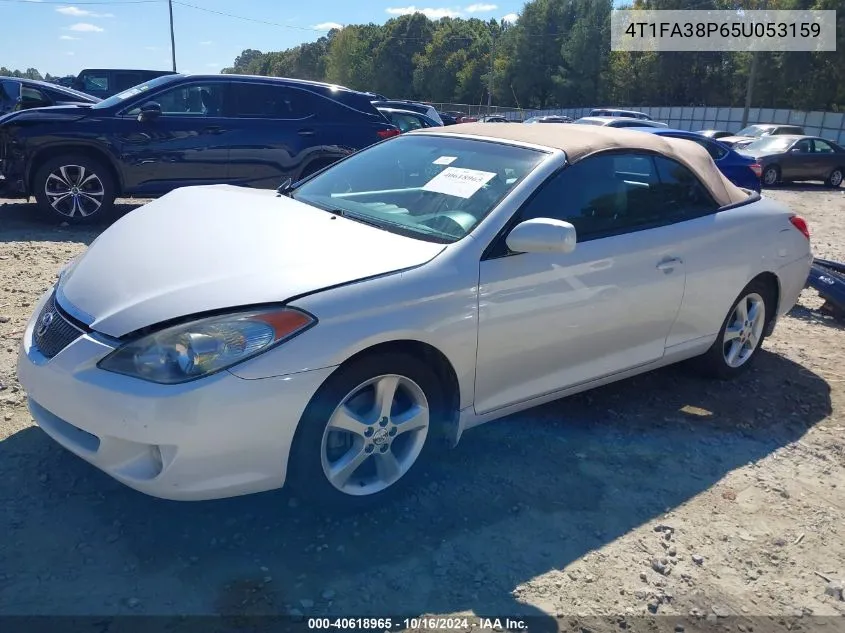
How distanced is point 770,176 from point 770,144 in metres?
1.06

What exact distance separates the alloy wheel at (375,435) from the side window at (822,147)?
20407 mm

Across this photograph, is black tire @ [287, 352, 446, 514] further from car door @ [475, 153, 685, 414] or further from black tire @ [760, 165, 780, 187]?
black tire @ [760, 165, 780, 187]

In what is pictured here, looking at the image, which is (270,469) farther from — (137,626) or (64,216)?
(64,216)

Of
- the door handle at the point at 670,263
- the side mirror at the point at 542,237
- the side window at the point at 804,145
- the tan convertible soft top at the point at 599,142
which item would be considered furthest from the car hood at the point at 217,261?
the side window at the point at 804,145

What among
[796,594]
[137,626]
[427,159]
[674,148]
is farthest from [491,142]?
[137,626]

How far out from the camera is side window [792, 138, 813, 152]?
19062 mm

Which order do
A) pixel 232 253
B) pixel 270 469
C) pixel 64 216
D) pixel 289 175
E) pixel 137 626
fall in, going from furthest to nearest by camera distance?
pixel 289 175, pixel 64 216, pixel 232 253, pixel 270 469, pixel 137 626

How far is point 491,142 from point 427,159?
362mm

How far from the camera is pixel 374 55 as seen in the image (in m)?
95.9

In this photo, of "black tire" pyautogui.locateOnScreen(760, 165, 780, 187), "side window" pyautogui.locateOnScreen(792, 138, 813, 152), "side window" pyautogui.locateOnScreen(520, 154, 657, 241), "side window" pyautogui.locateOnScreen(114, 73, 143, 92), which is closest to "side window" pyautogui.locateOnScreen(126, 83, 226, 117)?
"side window" pyautogui.locateOnScreen(520, 154, 657, 241)

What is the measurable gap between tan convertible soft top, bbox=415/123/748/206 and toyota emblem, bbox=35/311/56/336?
2309 millimetres

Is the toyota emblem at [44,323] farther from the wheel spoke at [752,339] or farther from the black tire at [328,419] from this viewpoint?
the wheel spoke at [752,339]

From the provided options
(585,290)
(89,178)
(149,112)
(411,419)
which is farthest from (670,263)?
(89,178)

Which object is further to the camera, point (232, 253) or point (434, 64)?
point (434, 64)
